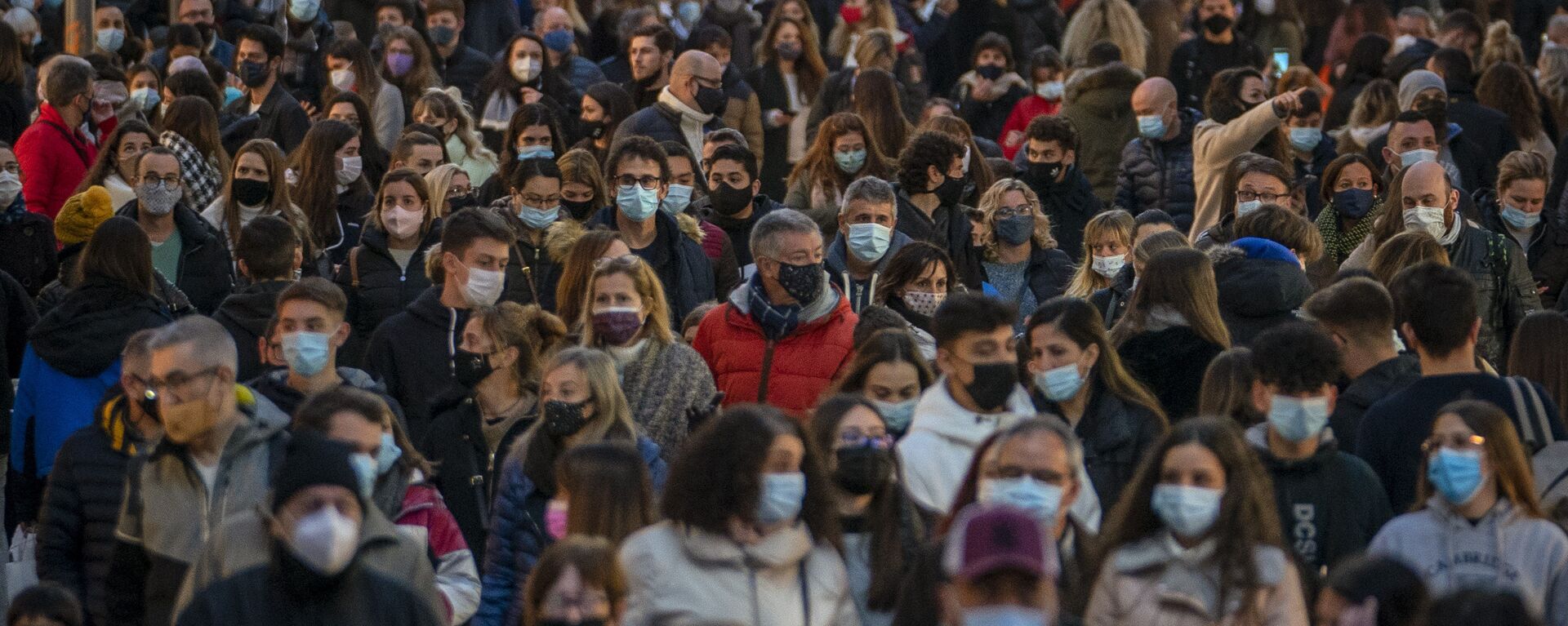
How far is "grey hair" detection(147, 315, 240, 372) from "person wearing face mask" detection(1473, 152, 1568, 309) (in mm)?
7536

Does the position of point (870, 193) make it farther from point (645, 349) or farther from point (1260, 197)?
point (645, 349)

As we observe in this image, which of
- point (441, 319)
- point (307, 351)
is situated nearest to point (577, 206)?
point (441, 319)

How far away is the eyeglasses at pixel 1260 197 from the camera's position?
12008 mm

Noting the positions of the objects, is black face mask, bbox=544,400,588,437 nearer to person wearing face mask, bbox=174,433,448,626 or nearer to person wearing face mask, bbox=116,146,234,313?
person wearing face mask, bbox=174,433,448,626

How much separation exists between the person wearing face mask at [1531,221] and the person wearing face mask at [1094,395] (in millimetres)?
5235

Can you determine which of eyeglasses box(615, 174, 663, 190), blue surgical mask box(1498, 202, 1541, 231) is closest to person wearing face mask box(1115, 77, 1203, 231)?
blue surgical mask box(1498, 202, 1541, 231)

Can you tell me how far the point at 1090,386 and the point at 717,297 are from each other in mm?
3895

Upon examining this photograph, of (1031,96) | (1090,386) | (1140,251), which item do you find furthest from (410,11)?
(1090,386)

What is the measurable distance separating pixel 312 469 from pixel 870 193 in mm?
5252

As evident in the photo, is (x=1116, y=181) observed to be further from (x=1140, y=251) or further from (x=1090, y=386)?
(x=1090, y=386)

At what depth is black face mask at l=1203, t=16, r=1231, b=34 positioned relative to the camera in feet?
59.5

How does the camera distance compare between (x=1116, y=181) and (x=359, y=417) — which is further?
(x=1116, y=181)

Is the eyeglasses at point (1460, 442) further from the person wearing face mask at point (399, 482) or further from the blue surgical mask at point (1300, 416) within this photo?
the person wearing face mask at point (399, 482)

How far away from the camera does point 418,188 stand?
11648 millimetres
